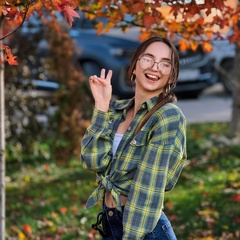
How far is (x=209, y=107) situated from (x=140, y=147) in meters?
8.44

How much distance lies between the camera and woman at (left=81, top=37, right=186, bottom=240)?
2666 mm

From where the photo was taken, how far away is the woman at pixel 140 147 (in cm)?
267

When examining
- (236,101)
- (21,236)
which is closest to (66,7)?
(21,236)

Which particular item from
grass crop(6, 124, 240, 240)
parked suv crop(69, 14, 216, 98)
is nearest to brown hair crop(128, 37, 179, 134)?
grass crop(6, 124, 240, 240)

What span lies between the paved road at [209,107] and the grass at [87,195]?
72.4 inches

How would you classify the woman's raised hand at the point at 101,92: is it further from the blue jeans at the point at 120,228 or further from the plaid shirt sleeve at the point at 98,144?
the blue jeans at the point at 120,228

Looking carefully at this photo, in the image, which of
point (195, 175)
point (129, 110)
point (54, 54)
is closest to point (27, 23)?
point (54, 54)

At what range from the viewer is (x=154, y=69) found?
2.84 m

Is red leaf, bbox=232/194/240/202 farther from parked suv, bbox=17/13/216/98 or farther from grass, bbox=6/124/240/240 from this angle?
parked suv, bbox=17/13/216/98

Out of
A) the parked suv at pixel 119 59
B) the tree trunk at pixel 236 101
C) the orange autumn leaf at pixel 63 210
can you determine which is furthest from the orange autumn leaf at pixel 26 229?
the parked suv at pixel 119 59

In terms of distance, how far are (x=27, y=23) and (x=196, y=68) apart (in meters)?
4.87

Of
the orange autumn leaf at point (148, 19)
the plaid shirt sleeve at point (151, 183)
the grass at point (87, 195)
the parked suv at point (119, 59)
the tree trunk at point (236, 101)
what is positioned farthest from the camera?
the parked suv at point (119, 59)

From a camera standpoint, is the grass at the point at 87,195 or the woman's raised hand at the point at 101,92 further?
the grass at the point at 87,195

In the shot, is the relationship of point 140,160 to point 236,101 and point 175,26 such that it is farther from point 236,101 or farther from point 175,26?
point 236,101
